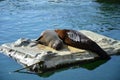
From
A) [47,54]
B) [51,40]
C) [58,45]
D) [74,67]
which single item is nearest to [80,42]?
[58,45]

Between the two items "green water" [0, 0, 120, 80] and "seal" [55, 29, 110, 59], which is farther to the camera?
"seal" [55, 29, 110, 59]

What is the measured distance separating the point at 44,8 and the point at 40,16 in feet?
9.98

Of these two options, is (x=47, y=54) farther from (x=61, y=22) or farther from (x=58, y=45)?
(x=61, y=22)

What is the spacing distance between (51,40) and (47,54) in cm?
172

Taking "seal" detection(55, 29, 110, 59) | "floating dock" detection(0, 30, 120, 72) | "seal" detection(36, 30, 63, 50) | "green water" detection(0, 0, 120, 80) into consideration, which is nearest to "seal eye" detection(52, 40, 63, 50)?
"seal" detection(36, 30, 63, 50)

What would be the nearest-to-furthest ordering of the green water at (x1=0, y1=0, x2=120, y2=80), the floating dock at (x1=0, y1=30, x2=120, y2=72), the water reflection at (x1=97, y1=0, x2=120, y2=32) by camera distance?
1. the green water at (x1=0, y1=0, x2=120, y2=80)
2. the floating dock at (x1=0, y1=30, x2=120, y2=72)
3. the water reflection at (x1=97, y1=0, x2=120, y2=32)

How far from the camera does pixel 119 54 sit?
15.6 metres

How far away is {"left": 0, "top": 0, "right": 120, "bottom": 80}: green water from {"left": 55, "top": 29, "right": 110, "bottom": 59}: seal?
463mm

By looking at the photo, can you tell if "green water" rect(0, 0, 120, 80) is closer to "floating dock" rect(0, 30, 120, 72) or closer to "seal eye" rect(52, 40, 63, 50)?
"floating dock" rect(0, 30, 120, 72)

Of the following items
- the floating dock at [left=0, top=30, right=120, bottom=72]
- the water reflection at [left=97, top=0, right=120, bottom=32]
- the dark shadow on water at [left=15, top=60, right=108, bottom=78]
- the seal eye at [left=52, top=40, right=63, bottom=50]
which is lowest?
the water reflection at [left=97, top=0, right=120, bottom=32]

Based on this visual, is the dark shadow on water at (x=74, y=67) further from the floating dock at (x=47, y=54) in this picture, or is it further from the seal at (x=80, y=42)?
the seal at (x=80, y=42)

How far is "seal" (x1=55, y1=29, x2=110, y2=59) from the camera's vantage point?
15.0 meters

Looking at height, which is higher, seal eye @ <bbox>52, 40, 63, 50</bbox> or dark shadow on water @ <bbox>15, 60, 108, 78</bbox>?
seal eye @ <bbox>52, 40, 63, 50</bbox>

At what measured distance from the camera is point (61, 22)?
2339 cm
